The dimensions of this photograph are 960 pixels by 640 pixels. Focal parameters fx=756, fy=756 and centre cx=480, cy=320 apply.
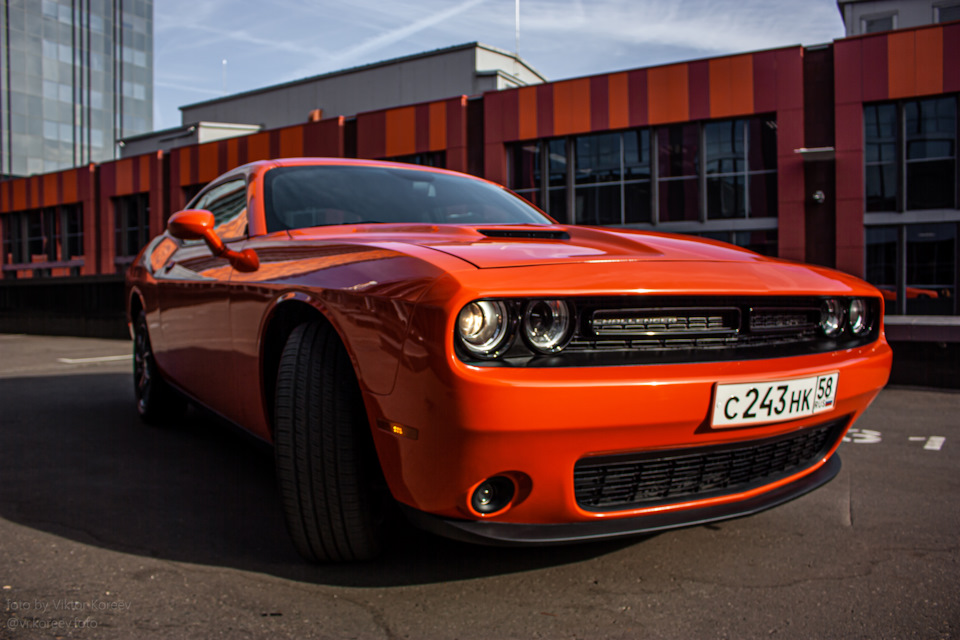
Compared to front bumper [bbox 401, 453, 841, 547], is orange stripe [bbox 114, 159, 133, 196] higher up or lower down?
higher up

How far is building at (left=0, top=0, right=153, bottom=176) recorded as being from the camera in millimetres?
53344

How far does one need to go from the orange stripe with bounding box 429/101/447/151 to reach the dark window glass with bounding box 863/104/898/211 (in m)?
11.2

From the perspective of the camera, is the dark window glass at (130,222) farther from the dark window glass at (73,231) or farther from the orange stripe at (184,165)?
the orange stripe at (184,165)

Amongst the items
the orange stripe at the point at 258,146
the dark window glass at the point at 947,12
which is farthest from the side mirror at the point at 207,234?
the dark window glass at the point at 947,12

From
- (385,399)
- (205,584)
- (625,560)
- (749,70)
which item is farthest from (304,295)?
(749,70)

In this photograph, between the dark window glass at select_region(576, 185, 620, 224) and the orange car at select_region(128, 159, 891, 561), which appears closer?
the orange car at select_region(128, 159, 891, 561)

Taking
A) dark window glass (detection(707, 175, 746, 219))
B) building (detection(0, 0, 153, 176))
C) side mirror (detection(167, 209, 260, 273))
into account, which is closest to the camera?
side mirror (detection(167, 209, 260, 273))

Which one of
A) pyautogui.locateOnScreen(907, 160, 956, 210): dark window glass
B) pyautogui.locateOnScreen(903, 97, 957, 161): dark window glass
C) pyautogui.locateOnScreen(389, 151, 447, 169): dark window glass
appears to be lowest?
pyautogui.locateOnScreen(907, 160, 956, 210): dark window glass

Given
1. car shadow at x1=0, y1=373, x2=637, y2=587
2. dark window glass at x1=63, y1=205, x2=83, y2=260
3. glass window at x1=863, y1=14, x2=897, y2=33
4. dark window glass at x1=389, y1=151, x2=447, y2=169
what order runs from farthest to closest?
dark window glass at x1=63, y1=205, x2=83, y2=260 → glass window at x1=863, y1=14, x2=897, y2=33 → dark window glass at x1=389, y1=151, x2=447, y2=169 → car shadow at x1=0, y1=373, x2=637, y2=587

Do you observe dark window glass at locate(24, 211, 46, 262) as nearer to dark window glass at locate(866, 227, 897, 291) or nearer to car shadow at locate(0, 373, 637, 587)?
dark window glass at locate(866, 227, 897, 291)

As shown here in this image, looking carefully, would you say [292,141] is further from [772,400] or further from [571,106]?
[772,400]

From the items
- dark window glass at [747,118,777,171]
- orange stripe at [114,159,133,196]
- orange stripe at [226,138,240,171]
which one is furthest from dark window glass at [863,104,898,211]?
orange stripe at [114,159,133,196]

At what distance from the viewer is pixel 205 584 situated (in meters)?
2.07

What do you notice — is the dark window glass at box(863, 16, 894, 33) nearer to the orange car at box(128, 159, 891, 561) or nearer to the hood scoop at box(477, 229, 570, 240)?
the orange car at box(128, 159, 891, 561)
